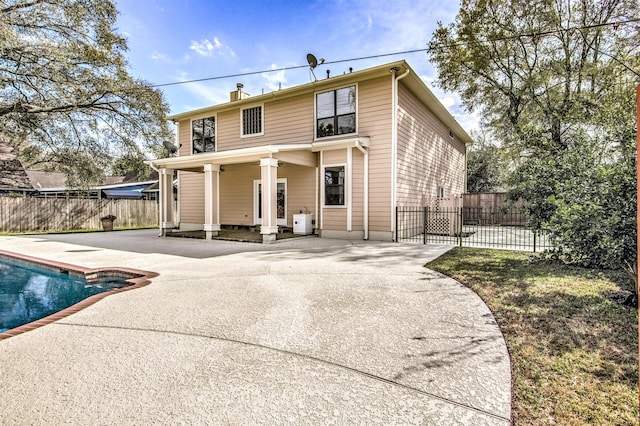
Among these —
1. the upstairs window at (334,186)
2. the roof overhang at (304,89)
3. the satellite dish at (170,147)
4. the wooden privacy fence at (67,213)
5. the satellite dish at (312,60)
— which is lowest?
the wooden privacy fence at (67,213)

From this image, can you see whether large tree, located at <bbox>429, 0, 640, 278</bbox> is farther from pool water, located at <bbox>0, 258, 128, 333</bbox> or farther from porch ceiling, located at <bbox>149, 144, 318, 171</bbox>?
pool water, located at <bbox>0, 258, 128, 333</bbox>

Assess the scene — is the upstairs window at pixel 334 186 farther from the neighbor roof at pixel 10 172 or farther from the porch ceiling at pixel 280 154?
the neighbor roof at pixel 10 172

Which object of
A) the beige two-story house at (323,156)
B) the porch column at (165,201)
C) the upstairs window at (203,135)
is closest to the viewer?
the beige two-story house at (323,156)

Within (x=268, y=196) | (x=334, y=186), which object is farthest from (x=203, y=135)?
(x=334, y=186)

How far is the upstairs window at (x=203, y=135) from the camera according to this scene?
14.2 meters

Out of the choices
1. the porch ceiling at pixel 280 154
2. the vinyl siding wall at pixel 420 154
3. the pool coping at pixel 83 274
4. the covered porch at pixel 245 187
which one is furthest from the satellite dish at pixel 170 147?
the vinyl siding wall at pixel 420 154

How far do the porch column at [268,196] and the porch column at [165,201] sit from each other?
506 centimetres

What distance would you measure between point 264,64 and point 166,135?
6179 millimetres

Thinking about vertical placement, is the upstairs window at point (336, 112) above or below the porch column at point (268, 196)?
above

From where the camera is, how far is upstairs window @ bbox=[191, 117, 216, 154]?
1416 centimetres

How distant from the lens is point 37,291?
573 centimetres

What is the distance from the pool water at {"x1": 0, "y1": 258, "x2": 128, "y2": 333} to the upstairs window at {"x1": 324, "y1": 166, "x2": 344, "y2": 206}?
660 centimetres

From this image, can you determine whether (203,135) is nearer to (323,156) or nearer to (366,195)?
(323,156)

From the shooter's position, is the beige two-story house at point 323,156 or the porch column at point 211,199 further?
the porch column at point 211,199
